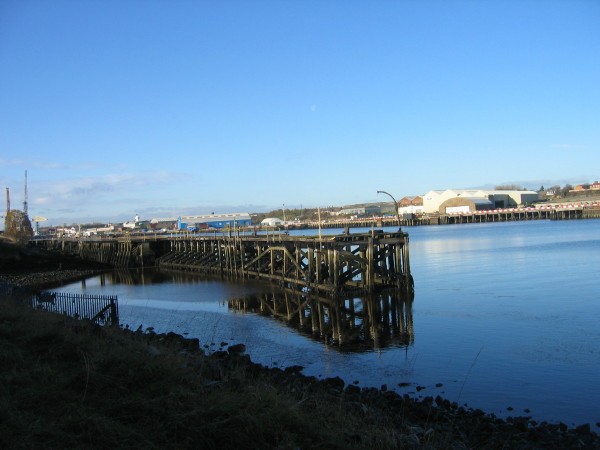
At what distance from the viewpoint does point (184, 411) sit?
6547 mm

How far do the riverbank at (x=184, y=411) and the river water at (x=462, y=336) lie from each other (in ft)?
5.63

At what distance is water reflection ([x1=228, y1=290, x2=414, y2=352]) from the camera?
17.2m

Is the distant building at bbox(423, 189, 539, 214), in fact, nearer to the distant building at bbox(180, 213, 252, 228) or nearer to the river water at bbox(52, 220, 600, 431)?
the distant building at bbox(180, 213, 252, 228)

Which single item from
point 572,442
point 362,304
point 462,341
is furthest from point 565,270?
point 572,442

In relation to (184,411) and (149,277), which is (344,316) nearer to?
(184,411)

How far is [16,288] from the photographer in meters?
21.5

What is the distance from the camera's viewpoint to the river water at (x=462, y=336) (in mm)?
A: 11633

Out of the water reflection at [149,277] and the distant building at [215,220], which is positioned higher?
the distant building at [215,220]

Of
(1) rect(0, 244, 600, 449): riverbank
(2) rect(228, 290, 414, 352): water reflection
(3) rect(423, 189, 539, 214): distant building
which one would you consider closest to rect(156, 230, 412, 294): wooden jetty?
(2) rect(228, 290, 414, 352): water reflection

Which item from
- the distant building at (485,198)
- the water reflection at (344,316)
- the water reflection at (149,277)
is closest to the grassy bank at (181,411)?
the water reflection at (344,316)

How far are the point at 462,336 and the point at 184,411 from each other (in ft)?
41.7

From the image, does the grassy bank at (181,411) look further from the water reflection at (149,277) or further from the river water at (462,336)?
the water reflection at (149,277)

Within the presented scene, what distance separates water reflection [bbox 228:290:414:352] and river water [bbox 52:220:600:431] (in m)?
0.14

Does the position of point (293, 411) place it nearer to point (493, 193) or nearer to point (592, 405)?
point (592, 405)
